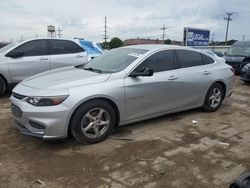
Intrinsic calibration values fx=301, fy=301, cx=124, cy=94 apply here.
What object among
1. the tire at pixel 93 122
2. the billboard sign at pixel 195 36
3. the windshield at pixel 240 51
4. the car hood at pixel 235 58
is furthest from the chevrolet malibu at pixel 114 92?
the billboard sign at pixel 195 36

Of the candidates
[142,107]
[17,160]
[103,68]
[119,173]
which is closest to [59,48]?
[103,68]

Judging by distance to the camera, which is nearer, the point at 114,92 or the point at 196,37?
the point at 114,92

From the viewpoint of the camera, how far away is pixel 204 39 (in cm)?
2762

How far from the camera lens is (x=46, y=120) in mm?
4320

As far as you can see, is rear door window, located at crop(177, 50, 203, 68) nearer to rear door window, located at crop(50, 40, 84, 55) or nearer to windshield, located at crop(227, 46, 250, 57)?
rear door window, located at crop(50, 40, 84, 55)

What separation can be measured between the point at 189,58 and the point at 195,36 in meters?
21.1

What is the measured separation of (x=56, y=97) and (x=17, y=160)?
1030 mm

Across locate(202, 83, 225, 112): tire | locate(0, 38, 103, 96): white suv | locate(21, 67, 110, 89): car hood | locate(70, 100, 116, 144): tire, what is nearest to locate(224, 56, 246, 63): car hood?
locate(0, 38, 103, 96): white suv

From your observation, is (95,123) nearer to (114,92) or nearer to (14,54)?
(114,92)

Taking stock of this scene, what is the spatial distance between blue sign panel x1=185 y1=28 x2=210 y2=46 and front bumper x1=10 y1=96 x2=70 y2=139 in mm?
22193

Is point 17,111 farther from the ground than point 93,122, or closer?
farther from the ground

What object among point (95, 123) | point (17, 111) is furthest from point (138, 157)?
point (17, 111)

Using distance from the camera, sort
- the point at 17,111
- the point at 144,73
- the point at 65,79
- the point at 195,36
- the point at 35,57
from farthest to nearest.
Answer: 1. the point at 195,36
2. the point at 35,57
3. the point at 144,73
4. the point at 65,79
5. the point at 17,111

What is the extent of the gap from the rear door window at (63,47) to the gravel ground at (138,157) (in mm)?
3553
